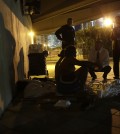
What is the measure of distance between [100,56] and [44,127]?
4.40 m

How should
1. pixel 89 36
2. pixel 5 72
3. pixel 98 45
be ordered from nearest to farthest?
pixel 5 72 < pixel 98 45 < pixel 89 36

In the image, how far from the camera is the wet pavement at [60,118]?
14.1 feet

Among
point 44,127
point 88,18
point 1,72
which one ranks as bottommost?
point 44,127

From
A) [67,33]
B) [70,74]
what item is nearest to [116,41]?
[67,33]

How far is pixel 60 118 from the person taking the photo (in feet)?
16.1

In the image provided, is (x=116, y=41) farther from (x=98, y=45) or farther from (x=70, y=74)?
(x=70, y=74)

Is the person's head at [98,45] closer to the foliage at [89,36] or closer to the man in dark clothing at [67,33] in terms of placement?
the man in dark clothing at [67,33]

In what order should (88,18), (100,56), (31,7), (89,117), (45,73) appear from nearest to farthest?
(89,117)
(100,56)
(45,73)
(31,7)
(88,18)

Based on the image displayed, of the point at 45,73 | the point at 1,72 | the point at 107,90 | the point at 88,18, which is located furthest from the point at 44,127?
→ the point at 88,18

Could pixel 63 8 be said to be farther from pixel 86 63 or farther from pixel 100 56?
pixel 86 63

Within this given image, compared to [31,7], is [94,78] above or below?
below

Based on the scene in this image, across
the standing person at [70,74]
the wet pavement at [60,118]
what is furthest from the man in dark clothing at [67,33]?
the wet pavement at [60,118]

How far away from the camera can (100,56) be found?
8477 millimetres

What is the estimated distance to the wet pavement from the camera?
4.30 meters
